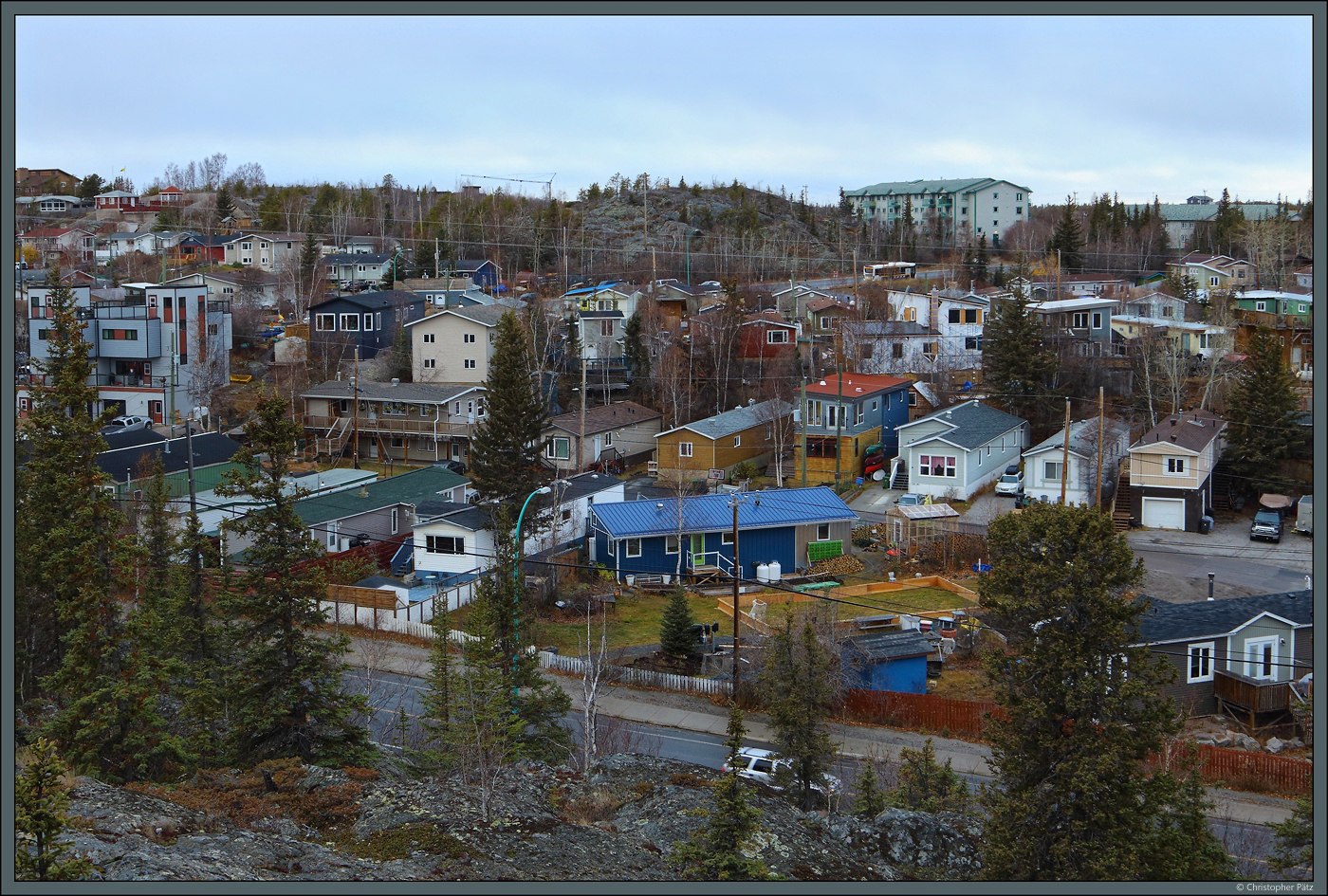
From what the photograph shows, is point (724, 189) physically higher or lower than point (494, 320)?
higher

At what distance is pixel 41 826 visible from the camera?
618 centimetres

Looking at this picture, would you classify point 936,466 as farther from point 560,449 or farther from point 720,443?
point 560,449

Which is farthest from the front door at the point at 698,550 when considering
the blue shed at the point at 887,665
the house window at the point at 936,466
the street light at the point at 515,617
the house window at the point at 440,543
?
the street light at the point at 515,617

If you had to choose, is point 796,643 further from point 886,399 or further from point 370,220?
point 370,220

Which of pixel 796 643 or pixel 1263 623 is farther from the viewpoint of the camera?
pixel 1263 623

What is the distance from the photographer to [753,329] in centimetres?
4525

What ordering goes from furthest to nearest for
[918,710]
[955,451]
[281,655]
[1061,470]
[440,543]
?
1. [955,451]
2. [1061,470]
3. [440,543]
4. [918,710]
5. [281,655]

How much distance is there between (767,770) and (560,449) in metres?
22.1

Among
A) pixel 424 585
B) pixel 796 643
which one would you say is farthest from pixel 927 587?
pixel 424 585

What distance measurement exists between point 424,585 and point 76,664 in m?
11.5

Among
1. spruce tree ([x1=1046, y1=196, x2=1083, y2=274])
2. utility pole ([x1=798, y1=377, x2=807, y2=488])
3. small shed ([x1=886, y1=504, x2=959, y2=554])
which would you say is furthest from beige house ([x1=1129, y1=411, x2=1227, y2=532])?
spruce tree ([x1=1046, y1=196, x2=1083, y2=274])

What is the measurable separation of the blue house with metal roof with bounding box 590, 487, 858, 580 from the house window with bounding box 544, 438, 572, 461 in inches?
355

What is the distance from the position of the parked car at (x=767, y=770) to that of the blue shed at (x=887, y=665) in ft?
9.81

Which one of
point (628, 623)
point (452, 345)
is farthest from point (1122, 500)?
point (452, 345)
